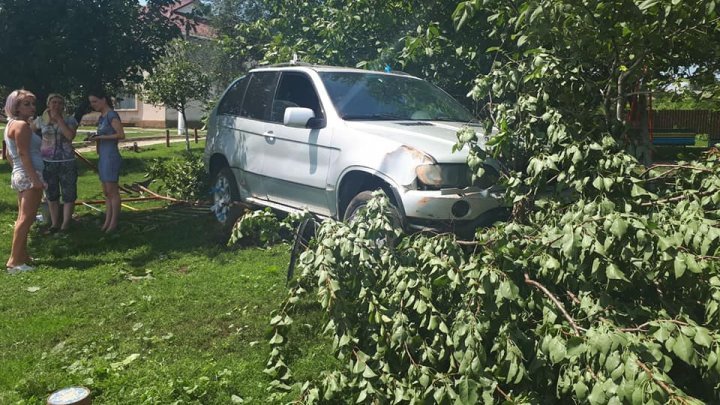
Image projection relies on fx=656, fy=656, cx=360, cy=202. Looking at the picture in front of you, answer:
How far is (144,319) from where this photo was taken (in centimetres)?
474

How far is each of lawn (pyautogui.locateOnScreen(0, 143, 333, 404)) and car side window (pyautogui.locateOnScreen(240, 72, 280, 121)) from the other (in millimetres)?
1385

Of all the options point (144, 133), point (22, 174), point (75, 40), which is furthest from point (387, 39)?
point (144, 133)

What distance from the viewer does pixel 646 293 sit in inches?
121

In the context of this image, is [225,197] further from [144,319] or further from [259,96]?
[144,319]

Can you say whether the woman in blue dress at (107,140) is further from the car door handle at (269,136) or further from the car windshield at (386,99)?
the car windshield at (386,99)

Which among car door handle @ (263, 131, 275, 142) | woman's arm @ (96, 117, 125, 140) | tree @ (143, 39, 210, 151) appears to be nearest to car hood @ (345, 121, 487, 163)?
car door handle @ (263, 131, 275, 142)

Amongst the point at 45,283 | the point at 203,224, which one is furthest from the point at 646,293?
the point at 203,224

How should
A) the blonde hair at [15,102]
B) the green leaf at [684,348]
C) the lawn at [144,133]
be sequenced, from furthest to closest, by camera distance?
the lawn at [144,133] → the blonde hair at [15,102] → the green leaf at [684,348]

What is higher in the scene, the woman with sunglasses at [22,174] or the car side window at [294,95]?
the car side window at [294,95]

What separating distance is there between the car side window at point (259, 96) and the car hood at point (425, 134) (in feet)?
4.76

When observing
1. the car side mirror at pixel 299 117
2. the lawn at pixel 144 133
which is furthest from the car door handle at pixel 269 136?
the lawn at pixel 144 133

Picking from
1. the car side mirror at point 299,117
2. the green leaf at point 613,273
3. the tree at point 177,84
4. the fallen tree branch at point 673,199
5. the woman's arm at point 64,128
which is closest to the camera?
the green leaf at point 613,273

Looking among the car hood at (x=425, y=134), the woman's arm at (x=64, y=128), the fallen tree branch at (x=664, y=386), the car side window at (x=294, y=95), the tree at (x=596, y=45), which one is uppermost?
the tree at (x=596, y=45)

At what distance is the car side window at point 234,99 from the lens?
7086mm
